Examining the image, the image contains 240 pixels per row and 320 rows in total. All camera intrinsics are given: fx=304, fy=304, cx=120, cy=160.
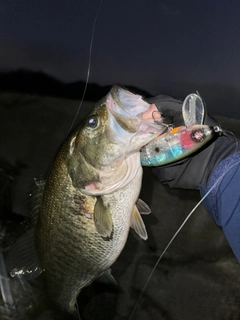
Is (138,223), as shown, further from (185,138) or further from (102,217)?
(185,138)

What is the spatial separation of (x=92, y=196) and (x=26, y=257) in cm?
58

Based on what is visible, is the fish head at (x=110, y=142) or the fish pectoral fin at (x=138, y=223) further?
the fish pectoral fin at (x=138, y=223)

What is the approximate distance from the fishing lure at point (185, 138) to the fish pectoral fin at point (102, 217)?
0.26 m

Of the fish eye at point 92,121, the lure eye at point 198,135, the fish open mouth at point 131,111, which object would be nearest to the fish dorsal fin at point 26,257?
the fish eye at point 92,121

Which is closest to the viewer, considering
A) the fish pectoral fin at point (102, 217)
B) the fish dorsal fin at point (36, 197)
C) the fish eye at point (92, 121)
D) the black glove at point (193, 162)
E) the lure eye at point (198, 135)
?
the lure eye at point (198, 135)

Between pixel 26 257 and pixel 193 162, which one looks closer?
pixel 193 162

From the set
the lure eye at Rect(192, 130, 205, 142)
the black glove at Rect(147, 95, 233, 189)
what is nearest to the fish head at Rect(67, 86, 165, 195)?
the lure eye at Rect(192, 130, 205, 142)

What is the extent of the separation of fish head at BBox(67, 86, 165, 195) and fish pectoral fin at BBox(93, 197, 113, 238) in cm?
5

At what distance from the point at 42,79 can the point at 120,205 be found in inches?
74.6

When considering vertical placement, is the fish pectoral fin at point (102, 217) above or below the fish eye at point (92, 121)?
below

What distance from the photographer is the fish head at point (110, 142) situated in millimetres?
1036

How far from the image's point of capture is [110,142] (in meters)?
1.10

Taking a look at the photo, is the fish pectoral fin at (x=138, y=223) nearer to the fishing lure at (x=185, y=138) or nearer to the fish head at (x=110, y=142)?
the fish head at (x=110, y=142)

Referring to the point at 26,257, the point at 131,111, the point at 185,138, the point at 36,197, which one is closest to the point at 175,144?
the point at 185,138
